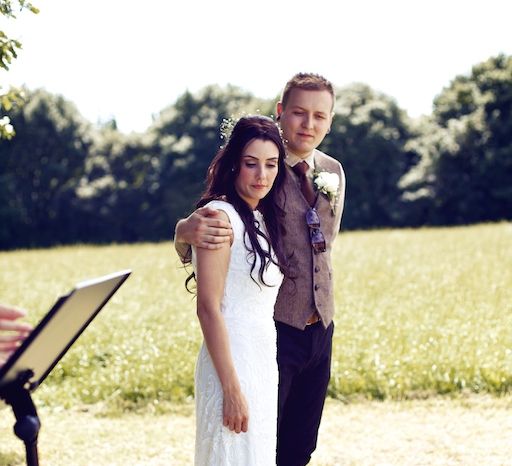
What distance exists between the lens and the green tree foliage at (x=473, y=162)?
33.9m

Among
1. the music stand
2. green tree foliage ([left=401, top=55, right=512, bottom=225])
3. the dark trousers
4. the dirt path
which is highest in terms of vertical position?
green tree foliage ([left=401, top=55, right=512, bottom=225])

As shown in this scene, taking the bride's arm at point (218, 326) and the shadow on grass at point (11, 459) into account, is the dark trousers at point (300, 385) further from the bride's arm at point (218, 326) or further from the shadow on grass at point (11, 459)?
the shadow on grass at point (11, 459)

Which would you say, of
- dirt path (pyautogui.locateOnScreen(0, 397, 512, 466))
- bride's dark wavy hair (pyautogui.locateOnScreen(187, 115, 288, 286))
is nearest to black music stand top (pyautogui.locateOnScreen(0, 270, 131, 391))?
bride's dark wavy hair (pyautogui.locateOnScreen(187, 115, 288, 286))

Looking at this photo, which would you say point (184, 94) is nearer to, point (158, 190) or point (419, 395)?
point (158, 190)

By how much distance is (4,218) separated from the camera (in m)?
37.0

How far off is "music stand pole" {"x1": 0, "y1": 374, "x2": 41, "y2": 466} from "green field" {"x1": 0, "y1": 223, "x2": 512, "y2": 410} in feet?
7.45

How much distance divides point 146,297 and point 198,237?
10345 millimetres

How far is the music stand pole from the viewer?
8.14 ft

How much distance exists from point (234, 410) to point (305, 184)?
1.29m

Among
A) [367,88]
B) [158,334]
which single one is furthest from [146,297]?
[367,88]

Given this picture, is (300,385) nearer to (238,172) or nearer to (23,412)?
(238,172)

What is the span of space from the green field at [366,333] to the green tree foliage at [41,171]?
73.0 feet

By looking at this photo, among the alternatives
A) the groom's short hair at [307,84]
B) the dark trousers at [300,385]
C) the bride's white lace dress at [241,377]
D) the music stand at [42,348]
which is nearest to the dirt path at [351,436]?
the dark trousers at [300,385]

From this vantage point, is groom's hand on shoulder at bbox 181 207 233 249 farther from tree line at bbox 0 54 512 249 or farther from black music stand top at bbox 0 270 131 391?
tree line at bbox 0 54 512 249
